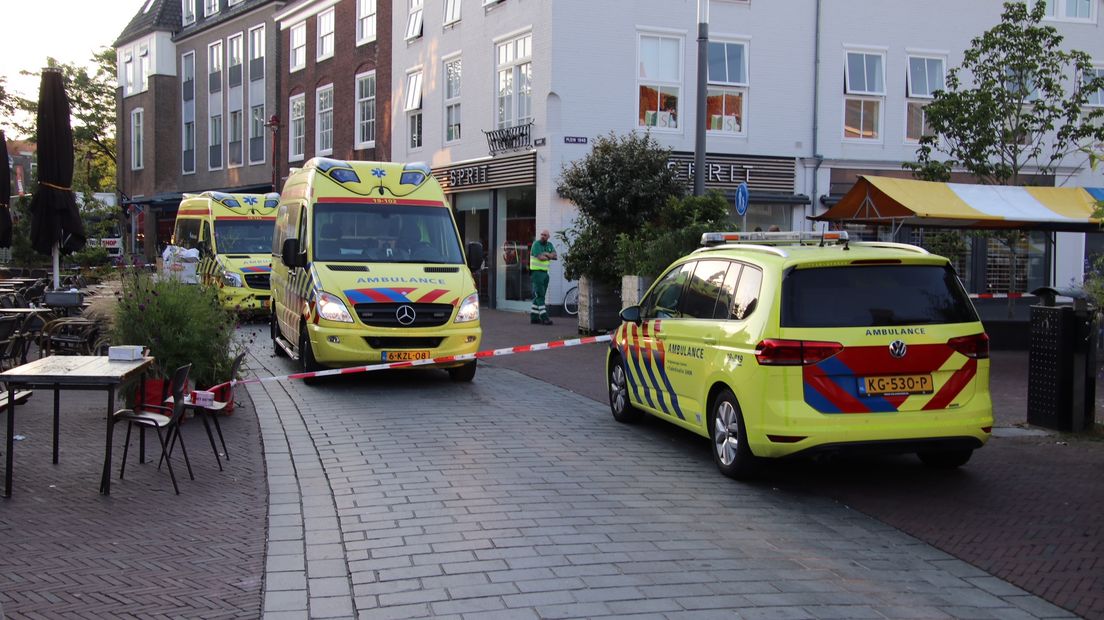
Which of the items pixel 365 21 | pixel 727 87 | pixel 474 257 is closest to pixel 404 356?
pixel 474 257

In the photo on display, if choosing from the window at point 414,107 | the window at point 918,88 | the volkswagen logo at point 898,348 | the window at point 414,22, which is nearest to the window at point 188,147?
the window at point 414,107

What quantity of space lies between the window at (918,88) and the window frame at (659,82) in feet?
20.0

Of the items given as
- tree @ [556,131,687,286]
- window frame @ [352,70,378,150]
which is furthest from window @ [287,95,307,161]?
tree @ [556,131,687,286]

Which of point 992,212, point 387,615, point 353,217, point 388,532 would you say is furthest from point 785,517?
point 992,212

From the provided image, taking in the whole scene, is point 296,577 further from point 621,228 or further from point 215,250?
point 215,250

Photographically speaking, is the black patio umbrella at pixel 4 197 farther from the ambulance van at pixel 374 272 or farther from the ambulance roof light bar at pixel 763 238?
the ambulance roof light bar at pixel 763 238

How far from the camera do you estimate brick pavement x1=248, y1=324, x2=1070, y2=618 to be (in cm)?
495

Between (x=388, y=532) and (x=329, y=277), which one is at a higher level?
(x=329, y=277)

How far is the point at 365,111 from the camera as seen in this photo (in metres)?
33.2

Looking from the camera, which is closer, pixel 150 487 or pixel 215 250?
pixel 150 487

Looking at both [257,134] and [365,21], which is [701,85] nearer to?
[365,21]

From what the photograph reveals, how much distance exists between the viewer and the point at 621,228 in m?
19.7

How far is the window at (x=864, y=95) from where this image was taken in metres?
25.3

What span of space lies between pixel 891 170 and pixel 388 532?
22200 millimetres
